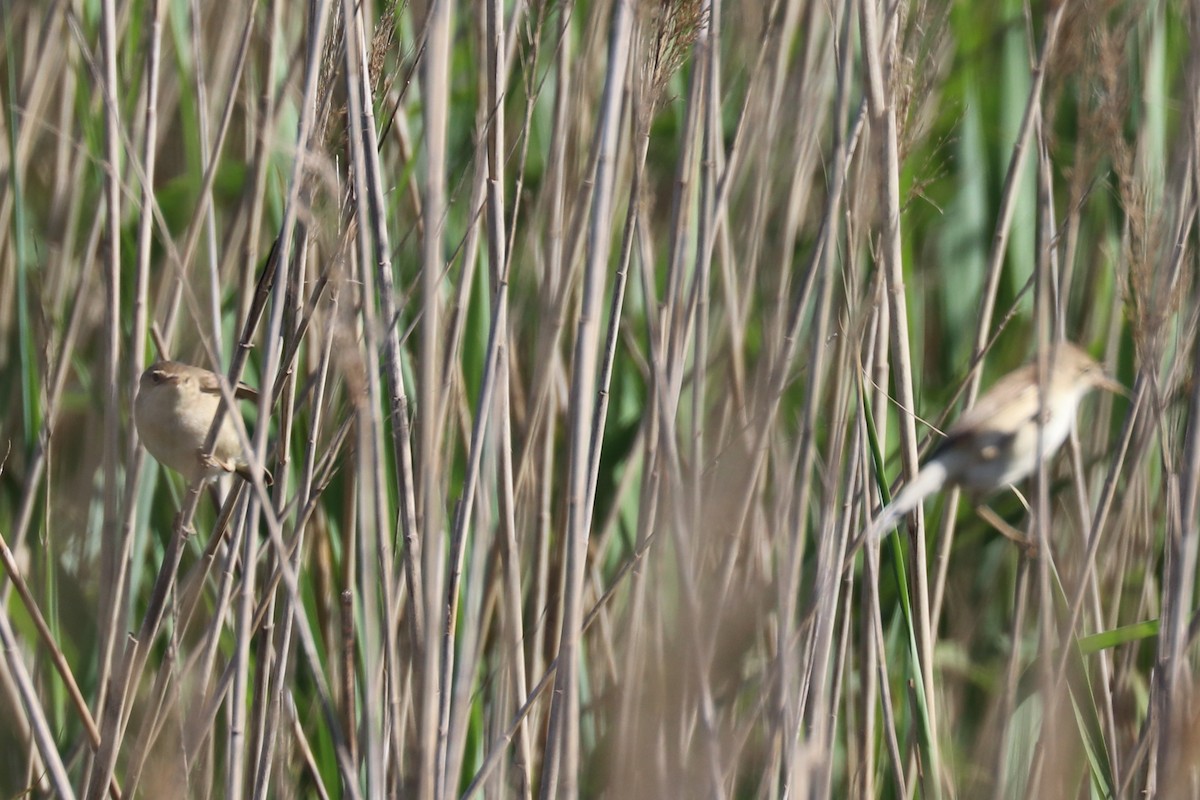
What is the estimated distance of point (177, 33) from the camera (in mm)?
2471

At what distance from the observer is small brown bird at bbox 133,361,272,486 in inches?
83.5

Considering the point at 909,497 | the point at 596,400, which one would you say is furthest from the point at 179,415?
the point at 909,497

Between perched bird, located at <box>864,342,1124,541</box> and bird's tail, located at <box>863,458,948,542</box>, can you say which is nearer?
bird's tail, located at <box>863,458,948,542</box>

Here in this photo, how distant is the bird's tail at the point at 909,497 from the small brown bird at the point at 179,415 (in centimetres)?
99

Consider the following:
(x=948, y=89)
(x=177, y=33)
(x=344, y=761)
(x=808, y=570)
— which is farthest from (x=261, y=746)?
(x=948, y=89)

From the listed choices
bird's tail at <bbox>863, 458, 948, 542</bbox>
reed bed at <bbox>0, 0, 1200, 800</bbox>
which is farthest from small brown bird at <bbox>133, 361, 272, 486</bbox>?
bird's tail at <bbox>863, 458, 948, 542</bbox>

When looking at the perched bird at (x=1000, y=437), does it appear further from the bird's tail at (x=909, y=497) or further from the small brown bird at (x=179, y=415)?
the small brown bird at (x=179, y=415)

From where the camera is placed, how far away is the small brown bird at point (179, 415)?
212 cm

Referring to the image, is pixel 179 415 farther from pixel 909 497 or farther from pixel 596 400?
pixel 909 497

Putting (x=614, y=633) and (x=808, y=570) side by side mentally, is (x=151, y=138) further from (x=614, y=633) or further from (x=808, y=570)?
(x=808, y=570)

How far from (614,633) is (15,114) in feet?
4.53

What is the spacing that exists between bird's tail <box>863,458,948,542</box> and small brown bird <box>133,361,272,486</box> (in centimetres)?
99

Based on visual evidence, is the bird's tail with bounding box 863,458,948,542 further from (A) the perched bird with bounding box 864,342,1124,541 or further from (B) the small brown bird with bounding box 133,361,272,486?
(B) the small brown bird with bounding box 133,361,272,486

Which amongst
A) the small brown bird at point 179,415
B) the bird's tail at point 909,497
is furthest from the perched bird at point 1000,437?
the small brown bird at point 179,415
